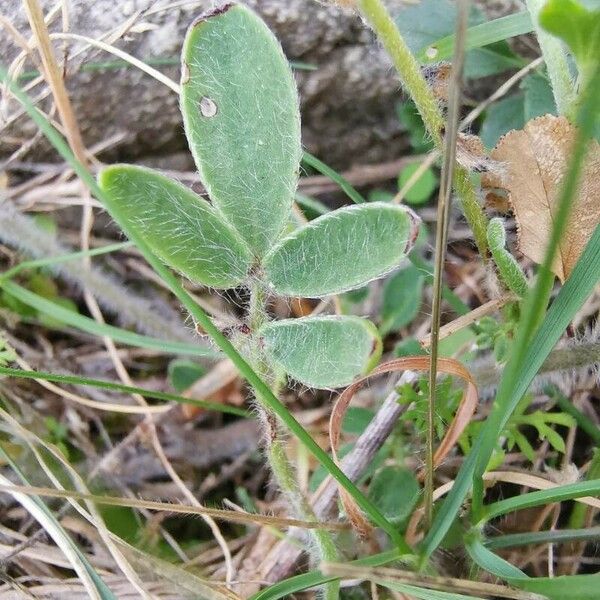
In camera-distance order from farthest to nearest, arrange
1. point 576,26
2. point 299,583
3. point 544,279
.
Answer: point 299,583
point 576,26
point 544,279

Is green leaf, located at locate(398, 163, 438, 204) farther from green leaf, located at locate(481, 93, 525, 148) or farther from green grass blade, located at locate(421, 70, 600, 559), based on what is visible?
green grass blade, located at locate(421, 70, 600, 559)

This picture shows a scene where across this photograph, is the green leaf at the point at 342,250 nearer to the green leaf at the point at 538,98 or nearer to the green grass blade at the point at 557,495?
the green grass blade at the point at 557,495

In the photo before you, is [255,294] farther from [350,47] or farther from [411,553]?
[350,47]

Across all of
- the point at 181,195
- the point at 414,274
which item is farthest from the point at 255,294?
the point at 414,274

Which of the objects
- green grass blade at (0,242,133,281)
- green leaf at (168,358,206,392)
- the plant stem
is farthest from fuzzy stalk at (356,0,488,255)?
green leaf at (168,358,206,392)

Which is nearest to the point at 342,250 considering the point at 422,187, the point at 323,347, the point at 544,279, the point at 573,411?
the point at 323,347

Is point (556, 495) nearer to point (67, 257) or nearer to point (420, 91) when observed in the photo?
point (420, 91)
